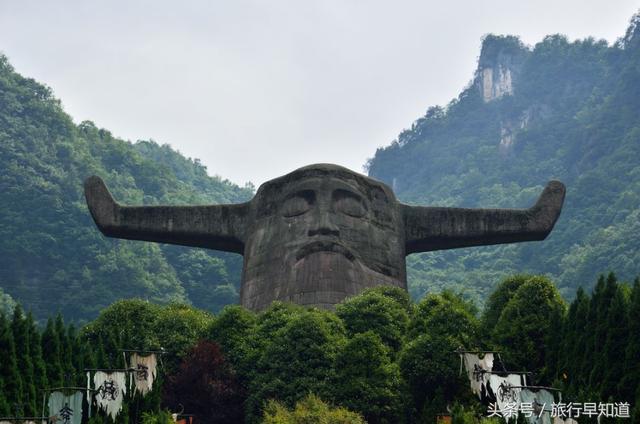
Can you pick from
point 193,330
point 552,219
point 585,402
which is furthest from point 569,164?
point 585,402

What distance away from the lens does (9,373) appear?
73.5ft

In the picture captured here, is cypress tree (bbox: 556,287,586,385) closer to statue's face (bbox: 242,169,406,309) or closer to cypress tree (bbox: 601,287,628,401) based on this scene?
cypress tree (bbox: 601,287,628,401)

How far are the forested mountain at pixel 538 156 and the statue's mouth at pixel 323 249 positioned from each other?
30161 millimetres

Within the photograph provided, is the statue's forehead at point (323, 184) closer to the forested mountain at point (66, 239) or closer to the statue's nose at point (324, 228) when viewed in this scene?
the statue's nose at point (324, 228)

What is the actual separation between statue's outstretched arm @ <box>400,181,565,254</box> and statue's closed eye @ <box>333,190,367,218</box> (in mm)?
1760

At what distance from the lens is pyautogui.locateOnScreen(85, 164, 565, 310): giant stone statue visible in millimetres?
31438

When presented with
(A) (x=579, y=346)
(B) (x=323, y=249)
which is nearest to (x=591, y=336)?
(A) (x=579, y=346)

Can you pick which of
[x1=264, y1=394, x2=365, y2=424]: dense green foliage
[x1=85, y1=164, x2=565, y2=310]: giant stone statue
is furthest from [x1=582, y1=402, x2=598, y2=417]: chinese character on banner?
[x1=85, y1=164, x2=565, y2=310]: giant stone statue

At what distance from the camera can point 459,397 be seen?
79.5 ft

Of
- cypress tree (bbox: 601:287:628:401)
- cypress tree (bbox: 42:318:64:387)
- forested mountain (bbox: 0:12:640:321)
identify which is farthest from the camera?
forested mountain (bbox: 0:12:640:321)

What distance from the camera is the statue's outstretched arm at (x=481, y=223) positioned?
3353cm

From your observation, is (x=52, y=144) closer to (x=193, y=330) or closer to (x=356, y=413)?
(x=193, y=330)

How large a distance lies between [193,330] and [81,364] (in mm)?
4599

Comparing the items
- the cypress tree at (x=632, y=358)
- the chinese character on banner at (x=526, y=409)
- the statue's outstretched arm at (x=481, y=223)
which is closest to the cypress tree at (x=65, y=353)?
the chinese character on banner at (x=526, y=409)
